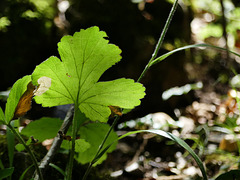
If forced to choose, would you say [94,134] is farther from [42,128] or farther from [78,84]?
[78,84]

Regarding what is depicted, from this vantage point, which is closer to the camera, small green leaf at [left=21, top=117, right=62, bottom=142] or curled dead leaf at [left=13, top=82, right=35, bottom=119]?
curled dead leaf at [left=13, top=82, right=35, bottom=119]

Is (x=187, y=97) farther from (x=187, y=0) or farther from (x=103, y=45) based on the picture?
(x=103, y=45)

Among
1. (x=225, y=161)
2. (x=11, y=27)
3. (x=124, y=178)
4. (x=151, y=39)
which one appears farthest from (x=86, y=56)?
(x=151, y=39)

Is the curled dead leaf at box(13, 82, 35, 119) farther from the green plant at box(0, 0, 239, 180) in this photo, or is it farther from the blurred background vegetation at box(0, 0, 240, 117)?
the blurred background vegetation at box(0, 0, 240, 117)

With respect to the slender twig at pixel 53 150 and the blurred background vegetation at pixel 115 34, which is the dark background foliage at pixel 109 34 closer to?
the blurred background vegetation at pixel 115 34

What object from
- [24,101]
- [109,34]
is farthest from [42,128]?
[109,34]

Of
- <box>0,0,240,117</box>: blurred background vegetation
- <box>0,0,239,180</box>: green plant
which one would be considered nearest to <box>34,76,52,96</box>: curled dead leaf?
<box>0,0,239,180</box>: green plant
